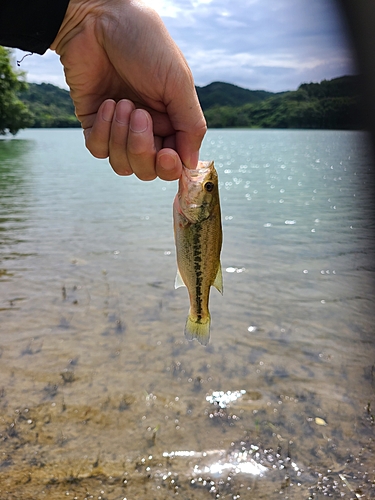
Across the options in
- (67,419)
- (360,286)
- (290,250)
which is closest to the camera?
(67,419)

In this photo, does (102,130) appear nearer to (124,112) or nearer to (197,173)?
(124,112)

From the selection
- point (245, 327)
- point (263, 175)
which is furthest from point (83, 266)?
point (263, 175)

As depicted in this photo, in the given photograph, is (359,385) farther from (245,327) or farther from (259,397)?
(245,327)

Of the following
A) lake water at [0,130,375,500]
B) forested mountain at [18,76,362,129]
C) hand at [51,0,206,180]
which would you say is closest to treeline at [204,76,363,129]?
forested mountain at [18,76,362,129]

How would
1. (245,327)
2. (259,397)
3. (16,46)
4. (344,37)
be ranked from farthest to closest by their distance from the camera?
(344,37)
(245,327)
(259,397)
(16,46)

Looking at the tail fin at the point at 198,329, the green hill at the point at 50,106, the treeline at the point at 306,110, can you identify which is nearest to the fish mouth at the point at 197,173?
the tail fin at the point at 198,329

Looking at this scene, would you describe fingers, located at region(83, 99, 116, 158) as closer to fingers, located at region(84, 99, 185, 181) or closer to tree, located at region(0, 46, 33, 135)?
fingers, located at region(84, 99, 185, 181)
